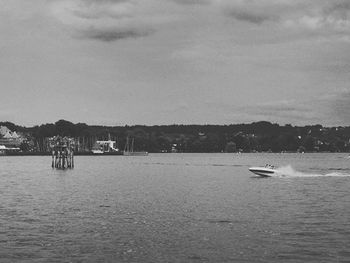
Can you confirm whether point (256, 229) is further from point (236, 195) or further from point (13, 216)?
point (236, 195)

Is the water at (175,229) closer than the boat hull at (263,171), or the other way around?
the water at (175,229)

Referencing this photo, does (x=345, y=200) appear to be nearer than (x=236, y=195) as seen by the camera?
Yes

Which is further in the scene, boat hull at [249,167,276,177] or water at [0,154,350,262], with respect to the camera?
boat hull at [249,167,276,177]

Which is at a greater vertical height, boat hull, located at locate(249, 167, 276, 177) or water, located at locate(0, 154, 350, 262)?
boat hull, located at locate(249, 167, 276, 177)

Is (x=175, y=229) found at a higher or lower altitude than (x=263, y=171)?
lower

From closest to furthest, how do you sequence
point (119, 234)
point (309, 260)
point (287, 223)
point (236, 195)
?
point (309, 260) < point (119, 234) < point (287, 223) < point (236, 195)

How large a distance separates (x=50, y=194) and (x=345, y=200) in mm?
36282

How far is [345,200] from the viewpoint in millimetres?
66500

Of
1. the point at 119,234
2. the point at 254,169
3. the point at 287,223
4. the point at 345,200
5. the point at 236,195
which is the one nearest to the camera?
the point at 119,234

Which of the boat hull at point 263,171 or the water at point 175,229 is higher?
the boat hull at point 263,171

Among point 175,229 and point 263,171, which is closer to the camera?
point 175,229

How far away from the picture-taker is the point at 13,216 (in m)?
50.4

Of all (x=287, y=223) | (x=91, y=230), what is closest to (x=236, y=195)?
(x=287, y=223)

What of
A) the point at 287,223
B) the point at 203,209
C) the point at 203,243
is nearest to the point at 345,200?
the point at 203,209
